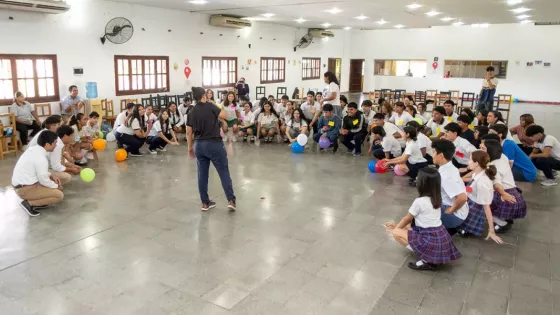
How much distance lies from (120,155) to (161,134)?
93 centimetres

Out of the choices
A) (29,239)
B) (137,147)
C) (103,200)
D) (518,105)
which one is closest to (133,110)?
(137,147)

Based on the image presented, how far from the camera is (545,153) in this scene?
6375 millimetres

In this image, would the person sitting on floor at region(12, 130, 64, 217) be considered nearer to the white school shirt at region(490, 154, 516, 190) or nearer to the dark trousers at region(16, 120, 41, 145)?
the dark trousers at region(16, 120, 41, 145)

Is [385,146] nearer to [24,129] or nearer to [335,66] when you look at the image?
Answer: [24,129]

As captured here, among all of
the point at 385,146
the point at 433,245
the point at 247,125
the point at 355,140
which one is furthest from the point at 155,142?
the point at 433,245

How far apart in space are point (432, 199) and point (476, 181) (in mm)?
944

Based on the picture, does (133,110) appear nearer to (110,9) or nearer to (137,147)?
(137,147)

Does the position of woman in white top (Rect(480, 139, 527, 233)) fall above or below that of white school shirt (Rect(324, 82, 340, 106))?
below

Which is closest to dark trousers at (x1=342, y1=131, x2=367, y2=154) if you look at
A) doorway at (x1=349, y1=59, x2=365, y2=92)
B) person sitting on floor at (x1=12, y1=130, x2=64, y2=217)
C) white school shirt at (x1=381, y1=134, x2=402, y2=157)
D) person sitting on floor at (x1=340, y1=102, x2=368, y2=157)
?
person sitting on floor at (x1=340, y1=102, x2=368, y2=157)

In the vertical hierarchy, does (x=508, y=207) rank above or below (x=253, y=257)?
above

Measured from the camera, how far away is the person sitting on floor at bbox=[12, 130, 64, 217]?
4.73 m

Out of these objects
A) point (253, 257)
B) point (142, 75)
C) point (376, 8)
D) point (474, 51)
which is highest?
point (376, 8)

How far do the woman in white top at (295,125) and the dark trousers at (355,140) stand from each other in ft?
3.13

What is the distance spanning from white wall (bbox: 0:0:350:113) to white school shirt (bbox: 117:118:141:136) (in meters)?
2.86
